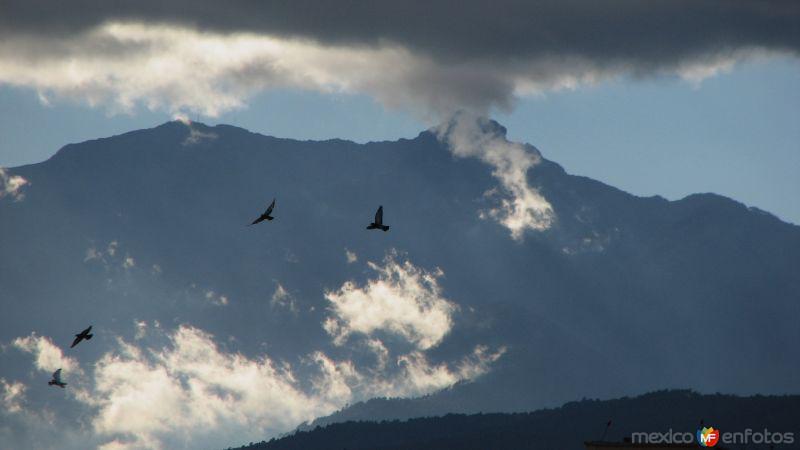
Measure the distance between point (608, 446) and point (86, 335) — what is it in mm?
62618

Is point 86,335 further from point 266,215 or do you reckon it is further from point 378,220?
point 378,220

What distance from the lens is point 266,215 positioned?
170m

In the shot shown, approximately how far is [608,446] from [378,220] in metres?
56.2

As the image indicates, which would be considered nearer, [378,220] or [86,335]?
[378,220]

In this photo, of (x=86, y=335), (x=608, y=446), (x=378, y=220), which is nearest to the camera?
(x=378, y=220)

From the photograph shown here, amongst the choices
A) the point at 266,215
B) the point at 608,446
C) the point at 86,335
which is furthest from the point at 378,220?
the point at 608,446

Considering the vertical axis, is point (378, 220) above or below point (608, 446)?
above

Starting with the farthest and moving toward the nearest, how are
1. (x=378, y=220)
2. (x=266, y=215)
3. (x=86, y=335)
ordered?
(x=86, y=335), (x=266, y=215), (x=378, y=220)

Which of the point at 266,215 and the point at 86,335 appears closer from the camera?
the point at 266,215

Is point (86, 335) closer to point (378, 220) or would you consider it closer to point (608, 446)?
point (378, 220)

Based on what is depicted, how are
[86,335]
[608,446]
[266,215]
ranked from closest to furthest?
[266,215], [86,335], [608,446]

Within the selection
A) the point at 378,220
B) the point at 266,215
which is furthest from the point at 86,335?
the point at 378,220

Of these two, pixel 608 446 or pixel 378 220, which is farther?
pixel 608 446

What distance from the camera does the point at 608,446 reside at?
19850 cm
